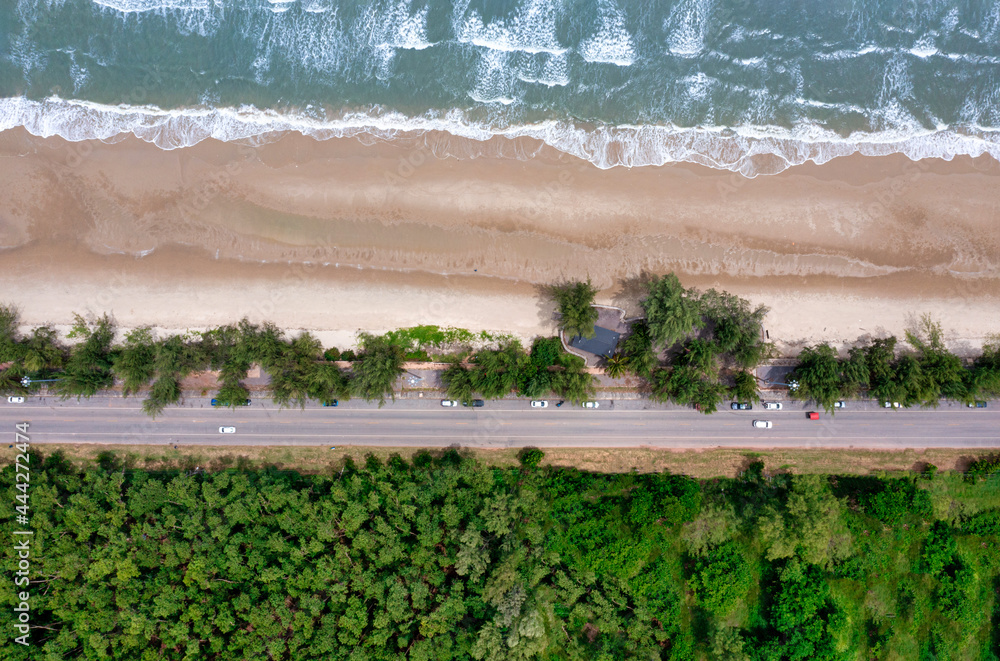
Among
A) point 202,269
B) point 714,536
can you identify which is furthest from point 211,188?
point 714,536

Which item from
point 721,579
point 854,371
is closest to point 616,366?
point 854,371

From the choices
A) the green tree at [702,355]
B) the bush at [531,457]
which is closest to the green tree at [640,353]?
the green tree at [702,355]

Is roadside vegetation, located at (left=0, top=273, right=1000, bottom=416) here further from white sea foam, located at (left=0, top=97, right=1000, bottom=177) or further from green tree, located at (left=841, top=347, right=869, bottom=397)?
white sea foam, located at (left=0, top=97, right=1000, bottom=177)

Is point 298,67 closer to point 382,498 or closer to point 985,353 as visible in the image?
point 382,498

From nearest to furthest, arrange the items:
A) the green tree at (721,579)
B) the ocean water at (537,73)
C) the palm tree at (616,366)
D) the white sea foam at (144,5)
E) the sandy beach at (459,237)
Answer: the green tree at (721,579)
the palm tree at (616,366)
the sandy beach at (459,237)
the ocean water at (537,73)
the white sea foam at (144,5)

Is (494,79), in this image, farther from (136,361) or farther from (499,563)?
(499,563)

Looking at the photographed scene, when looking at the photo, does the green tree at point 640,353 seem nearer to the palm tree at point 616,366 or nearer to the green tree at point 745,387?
the palm tree at point 616,366
